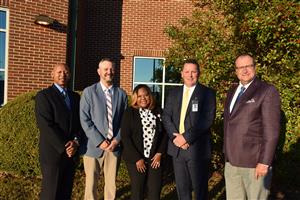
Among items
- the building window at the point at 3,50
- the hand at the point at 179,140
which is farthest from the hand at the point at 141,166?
the building window at the point at 3,50

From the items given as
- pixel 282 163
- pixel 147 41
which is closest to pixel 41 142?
pixel 282 163

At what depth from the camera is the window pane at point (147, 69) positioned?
1194 centimetres

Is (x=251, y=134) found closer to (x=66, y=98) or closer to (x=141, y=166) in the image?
(x=141, y=166)

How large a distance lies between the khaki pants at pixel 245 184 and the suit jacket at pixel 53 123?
5.98 ft

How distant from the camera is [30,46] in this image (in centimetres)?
862

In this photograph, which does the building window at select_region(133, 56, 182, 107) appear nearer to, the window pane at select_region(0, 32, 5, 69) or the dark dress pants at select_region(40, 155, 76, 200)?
the window pane at select_region(0, 32, 5, 69)

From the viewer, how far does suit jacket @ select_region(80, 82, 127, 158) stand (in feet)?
14.3

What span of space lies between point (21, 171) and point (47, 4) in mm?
4232

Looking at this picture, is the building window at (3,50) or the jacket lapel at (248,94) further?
the building window at (3,50)

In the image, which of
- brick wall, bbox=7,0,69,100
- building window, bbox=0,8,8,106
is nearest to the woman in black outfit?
brick wall, bbox=7,0,69,100

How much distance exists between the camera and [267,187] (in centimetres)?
363

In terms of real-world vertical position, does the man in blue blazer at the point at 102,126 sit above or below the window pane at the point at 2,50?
below

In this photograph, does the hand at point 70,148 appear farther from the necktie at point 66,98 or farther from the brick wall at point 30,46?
the brick wall at point 30,46

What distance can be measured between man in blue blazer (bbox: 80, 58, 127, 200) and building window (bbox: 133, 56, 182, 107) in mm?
7372
